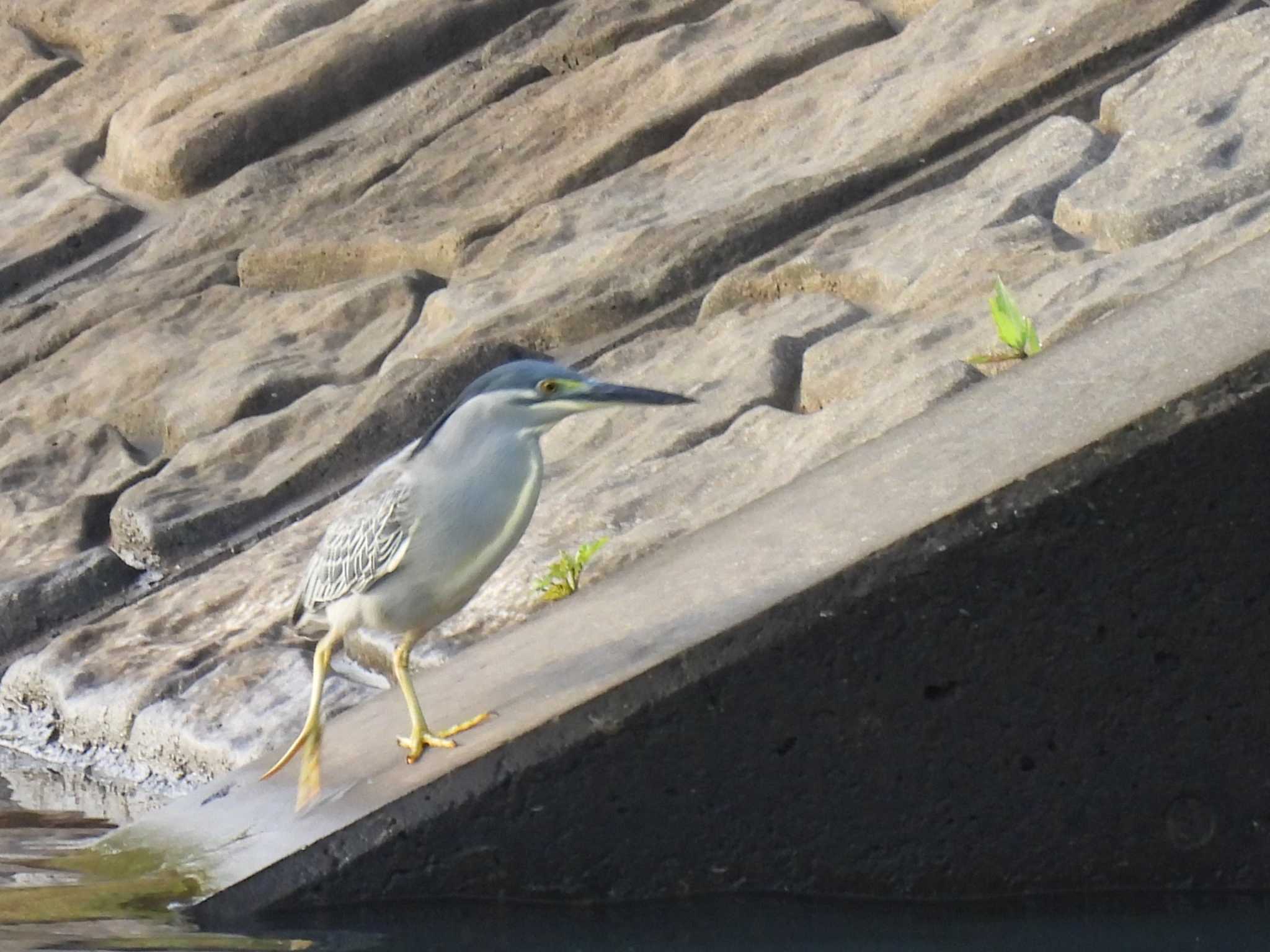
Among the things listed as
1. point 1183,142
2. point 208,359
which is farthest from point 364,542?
point 208,359

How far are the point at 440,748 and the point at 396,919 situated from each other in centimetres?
31

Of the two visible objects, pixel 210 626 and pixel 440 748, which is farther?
pixel 210 626

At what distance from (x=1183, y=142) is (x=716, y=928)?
2.88 metres

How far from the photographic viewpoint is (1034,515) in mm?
3141

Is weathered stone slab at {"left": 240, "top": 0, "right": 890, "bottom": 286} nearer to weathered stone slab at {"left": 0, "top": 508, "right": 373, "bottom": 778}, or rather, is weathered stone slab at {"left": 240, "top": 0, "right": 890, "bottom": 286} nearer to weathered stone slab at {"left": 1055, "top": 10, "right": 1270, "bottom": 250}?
weathered stone slab at {"left": 1055, "top": 10, "right": 1270, "bottom": 250}

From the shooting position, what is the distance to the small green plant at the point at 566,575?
431 cm

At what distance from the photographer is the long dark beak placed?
3332 millimetres

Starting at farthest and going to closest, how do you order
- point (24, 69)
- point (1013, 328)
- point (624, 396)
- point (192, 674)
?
point (24, 69)
point (192, 674)
point (1013, 328)
point (624, 396)

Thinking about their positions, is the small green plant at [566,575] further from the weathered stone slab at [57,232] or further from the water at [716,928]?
the weathered stone slab at [57,232]

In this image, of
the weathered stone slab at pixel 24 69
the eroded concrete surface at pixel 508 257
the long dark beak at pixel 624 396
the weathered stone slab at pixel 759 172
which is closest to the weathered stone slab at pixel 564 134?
the eroded concrete surface at pixel 508 257

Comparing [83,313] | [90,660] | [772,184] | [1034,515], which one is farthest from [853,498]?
[83,313]

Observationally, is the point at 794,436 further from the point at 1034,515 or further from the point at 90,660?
the point at 90,660

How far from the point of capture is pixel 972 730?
10.6ft

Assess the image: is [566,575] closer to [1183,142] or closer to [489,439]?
[489,439]
